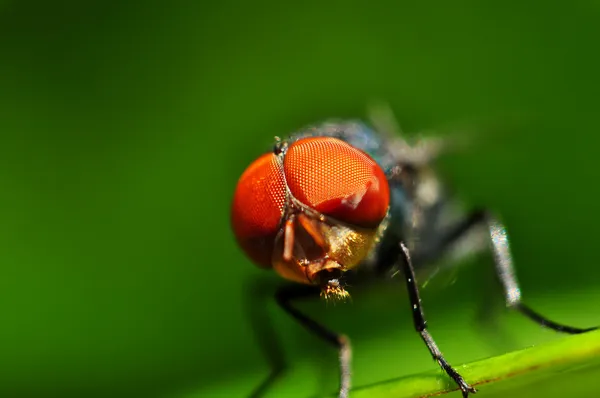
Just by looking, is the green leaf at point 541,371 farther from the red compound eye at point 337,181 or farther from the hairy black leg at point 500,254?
the hairy black leg at point 500,254

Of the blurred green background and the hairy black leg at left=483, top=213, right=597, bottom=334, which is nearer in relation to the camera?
the hairy black leg at left=483, top=213, right=597, bottom=334

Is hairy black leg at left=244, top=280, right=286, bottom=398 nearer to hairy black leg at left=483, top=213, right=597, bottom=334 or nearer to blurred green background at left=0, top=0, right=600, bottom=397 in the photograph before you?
blurred green background at left=0, top=0, right=600, bottom=397

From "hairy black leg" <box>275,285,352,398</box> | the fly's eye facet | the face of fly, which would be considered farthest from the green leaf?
"hairy black leg" <box>275,285,352,398</box>

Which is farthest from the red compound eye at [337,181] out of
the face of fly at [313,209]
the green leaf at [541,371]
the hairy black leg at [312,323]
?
the green leaf at [541,371]

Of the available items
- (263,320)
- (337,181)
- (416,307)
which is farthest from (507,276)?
(263,320)

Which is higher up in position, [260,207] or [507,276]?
[260,207]

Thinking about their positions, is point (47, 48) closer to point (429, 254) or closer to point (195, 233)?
point (195, 233)

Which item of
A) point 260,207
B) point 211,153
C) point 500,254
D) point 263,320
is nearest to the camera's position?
point 260,207

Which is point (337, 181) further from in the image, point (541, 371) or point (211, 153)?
point (211, 153)
